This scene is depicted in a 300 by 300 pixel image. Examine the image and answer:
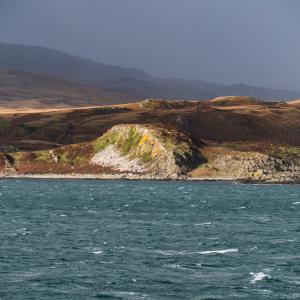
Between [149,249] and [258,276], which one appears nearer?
[258,276]

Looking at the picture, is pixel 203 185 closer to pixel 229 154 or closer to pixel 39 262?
pixel 229 154

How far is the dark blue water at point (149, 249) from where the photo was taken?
176 ft

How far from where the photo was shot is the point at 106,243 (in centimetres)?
7381

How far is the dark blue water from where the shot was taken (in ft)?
176

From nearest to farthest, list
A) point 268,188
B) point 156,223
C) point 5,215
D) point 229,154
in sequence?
point 156,223
point 5,215
point 268,188
point 229,154

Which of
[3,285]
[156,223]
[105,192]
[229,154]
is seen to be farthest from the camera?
[229,154]

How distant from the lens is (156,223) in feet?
306

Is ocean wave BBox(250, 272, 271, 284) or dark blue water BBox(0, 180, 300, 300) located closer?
dark blue water BBox(0, 180, 300, 300)

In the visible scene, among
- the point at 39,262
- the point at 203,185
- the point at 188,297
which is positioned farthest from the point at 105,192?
the point at 188,297

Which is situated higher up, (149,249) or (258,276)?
(258,276)

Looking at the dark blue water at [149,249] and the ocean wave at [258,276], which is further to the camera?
the ocean wave at [258,276]

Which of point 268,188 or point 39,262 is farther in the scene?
point 268,188

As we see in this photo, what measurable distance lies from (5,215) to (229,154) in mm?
104397

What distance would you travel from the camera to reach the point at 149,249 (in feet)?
230
